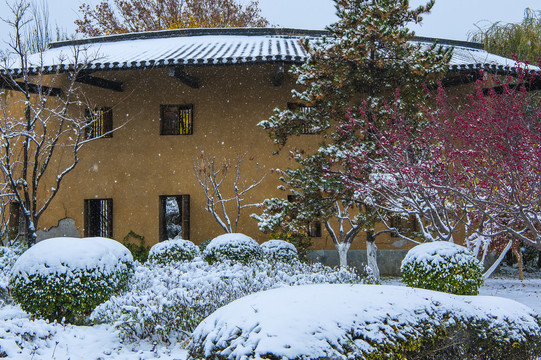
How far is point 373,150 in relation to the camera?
378 inches

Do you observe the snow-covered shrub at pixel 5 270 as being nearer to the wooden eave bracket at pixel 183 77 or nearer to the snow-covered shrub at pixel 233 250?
the snow-covered shrub at pixel 233 250

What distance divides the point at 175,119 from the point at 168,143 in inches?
25.9

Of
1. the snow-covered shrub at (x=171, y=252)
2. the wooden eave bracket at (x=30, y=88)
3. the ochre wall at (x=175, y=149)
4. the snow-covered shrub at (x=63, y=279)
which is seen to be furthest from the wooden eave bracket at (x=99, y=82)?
the snow-covered shrub at (x=63, y=279)

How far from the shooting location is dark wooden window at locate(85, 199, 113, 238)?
548 inches

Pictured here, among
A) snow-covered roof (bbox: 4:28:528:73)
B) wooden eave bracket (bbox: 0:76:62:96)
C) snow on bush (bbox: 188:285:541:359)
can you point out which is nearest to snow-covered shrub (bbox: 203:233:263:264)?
snow-covered roof (bbox: 4:28:528:73)

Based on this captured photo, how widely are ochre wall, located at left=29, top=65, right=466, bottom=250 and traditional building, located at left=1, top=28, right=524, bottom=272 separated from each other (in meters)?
0.02

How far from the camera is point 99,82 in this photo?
13352 millimetres

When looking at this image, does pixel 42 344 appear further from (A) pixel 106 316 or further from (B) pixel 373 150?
(B) pixel 373 150

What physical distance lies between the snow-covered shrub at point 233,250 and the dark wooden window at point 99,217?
4.28m

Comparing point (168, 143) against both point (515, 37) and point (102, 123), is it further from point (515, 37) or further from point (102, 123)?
point (515, 37)

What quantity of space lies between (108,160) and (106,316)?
26.3ft

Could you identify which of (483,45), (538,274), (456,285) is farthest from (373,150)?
(483,45)

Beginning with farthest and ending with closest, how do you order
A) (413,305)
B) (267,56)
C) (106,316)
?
(267,56) → (106,316) → (413,305)

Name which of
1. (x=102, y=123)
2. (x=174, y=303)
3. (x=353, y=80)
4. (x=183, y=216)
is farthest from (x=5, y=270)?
(x=353, y=80)
